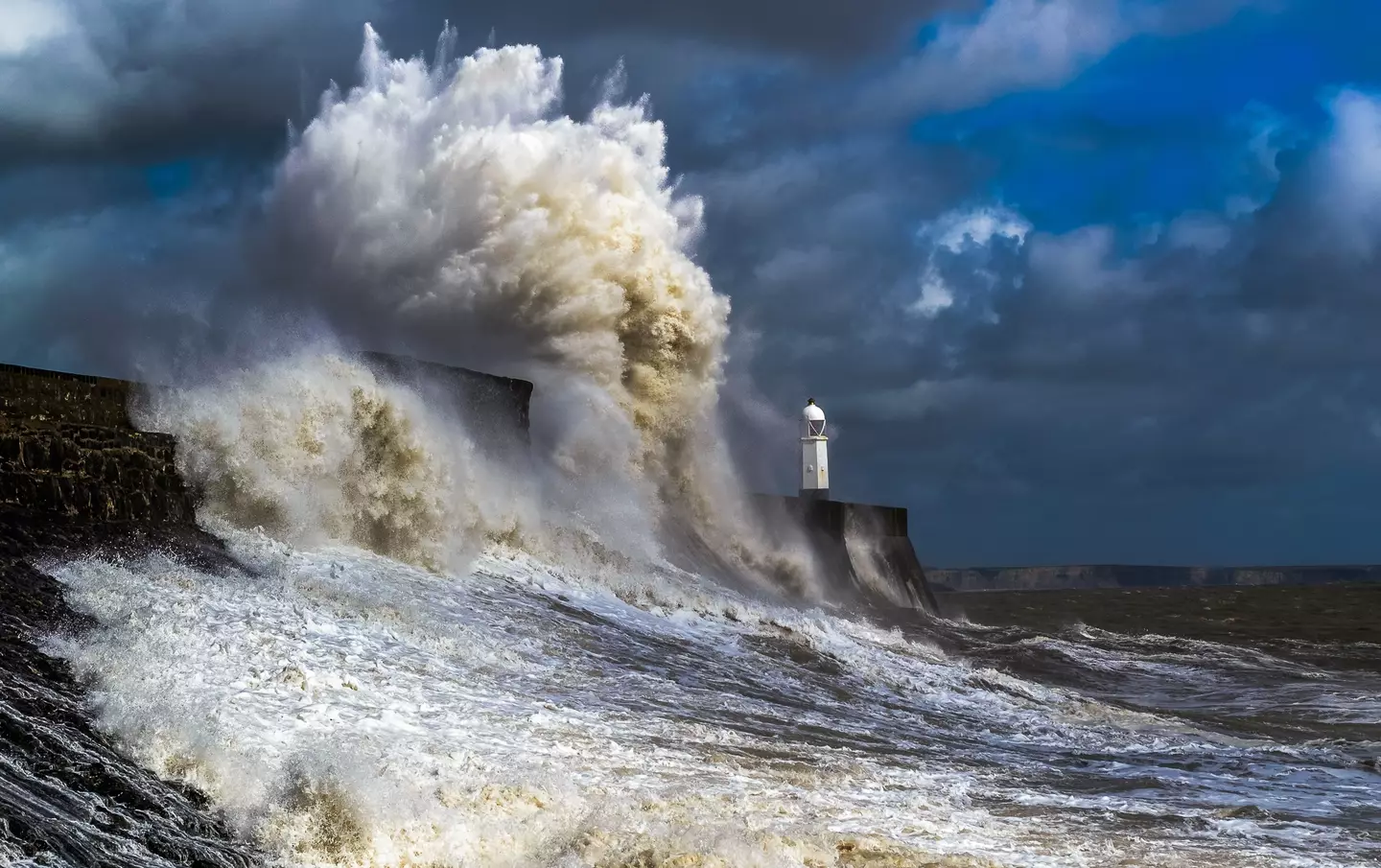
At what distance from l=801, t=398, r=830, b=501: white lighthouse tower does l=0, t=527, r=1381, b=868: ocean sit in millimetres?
14425

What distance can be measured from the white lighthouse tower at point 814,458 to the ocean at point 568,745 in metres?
14.4

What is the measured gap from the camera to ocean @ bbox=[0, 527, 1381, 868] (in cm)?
519

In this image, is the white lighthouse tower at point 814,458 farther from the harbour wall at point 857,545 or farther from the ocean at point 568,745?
the ocean at point 568,745

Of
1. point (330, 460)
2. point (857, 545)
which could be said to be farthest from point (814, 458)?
point (330, 460)

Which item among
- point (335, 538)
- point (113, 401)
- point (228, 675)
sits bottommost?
point (228, 675)

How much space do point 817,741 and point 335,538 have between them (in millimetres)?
4549

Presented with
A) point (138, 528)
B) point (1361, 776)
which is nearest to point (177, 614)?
point (138, 528)

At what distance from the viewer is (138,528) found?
29.1 feet

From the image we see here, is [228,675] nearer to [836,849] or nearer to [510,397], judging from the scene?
[836,849]

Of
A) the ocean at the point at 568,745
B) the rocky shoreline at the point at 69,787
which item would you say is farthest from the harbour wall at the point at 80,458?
the rocky shoreline at the point at 69,787

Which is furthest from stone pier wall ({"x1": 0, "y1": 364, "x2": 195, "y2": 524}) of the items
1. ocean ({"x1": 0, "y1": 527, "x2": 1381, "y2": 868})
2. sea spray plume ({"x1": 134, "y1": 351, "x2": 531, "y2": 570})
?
ocean ({"x1": 0, "y1": 527, "x2": 1381, "y2": 868})

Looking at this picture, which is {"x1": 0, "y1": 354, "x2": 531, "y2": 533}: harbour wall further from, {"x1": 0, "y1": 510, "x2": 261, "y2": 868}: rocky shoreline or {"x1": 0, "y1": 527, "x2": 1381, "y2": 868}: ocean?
{"x1": 0, "y1": 510, "x2": 261, "y2": 868}: rocky shoreline

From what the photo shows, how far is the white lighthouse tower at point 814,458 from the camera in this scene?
2705 centimetres

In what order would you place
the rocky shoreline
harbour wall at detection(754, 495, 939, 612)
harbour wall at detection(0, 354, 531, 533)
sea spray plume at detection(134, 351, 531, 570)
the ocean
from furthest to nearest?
harbour wall at detection(754, 495, 939, 612)
sea spray plume at detection(134, 351, 531, 570)
harbour wall at detection(0, 354, 531, 533)
the ocean
the rocky shoreline
